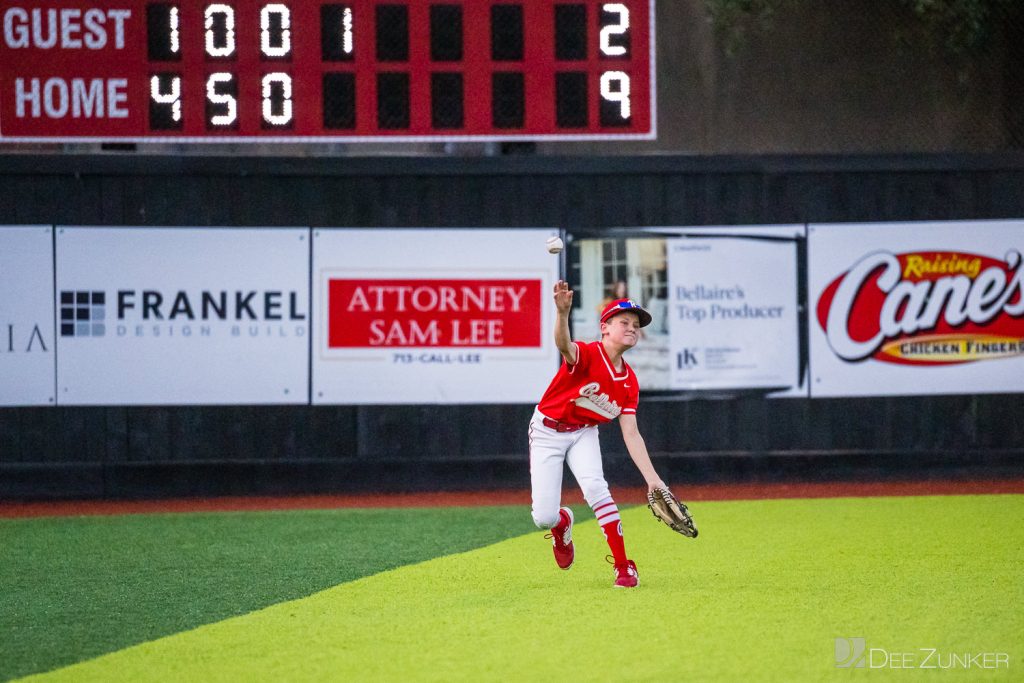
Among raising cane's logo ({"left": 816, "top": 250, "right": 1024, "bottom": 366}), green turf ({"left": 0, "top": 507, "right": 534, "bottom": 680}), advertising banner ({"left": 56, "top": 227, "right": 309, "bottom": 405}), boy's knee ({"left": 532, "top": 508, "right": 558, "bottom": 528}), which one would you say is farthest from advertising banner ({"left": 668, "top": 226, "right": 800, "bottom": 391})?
boy's knee ({"left": 532, "top": 508, "right": 558, "bottom": 528})

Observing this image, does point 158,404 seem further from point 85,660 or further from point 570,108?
point 85,660

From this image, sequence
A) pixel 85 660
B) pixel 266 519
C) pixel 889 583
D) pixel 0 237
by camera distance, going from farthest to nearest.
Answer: pixel 0 237 < pixel 266 519 < pixel 889 583 < pixel 85 660

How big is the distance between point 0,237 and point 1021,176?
10273mm

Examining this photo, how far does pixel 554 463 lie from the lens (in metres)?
8.33

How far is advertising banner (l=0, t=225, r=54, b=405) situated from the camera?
1399cm

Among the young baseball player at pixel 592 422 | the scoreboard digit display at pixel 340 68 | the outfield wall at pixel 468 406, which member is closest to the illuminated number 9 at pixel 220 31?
the scoreboard digit display at pixel 340 68

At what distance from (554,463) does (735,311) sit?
652 cm

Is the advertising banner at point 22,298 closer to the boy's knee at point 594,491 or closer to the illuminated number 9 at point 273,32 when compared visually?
the illuminated number 9 at point 273,32

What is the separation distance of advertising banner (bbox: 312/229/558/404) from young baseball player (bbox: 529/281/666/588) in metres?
5.87

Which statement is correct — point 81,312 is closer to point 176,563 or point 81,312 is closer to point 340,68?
point 340,68

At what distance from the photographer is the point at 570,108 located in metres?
12.7

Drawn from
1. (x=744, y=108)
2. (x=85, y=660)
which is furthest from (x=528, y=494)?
(x=85, y=660)

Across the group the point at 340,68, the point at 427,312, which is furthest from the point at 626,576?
the point at 427,312

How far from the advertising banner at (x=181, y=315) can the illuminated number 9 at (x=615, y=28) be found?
3663mm
